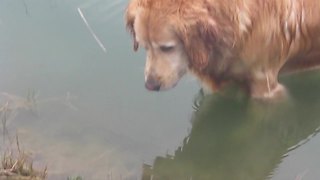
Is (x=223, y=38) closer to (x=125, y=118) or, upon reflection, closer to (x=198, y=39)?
(x=198, y=39)

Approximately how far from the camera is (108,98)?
19.8 ft

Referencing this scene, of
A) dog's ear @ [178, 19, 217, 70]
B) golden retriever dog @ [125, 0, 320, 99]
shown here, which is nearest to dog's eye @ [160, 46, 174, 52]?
golden retriever dog @ [125, 0, 320, 99]

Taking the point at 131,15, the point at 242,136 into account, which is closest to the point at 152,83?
the point at 131,15

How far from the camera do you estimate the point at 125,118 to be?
5793 millimetres

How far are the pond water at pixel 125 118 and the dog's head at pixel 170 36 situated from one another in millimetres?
604

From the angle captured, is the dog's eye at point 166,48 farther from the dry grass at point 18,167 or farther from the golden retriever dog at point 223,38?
the dry grass at point 18,167

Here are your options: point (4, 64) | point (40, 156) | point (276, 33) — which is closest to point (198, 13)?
point (276, 33)

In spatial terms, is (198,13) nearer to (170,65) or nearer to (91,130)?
(170,65)

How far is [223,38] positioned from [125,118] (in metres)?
1.20

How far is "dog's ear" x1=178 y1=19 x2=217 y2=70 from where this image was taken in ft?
16.2

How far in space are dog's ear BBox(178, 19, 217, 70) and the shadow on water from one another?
28.7 inches

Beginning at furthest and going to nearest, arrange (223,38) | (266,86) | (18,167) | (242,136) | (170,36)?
(266,86) < (242,136) < (223,38) < (170,36) < (18,167)

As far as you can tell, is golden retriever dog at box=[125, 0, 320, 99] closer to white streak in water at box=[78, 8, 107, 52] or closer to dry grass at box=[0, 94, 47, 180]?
dry grass at box=[0, 94, 47, 180]

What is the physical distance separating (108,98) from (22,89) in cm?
77
